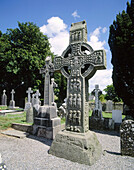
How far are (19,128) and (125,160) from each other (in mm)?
5112

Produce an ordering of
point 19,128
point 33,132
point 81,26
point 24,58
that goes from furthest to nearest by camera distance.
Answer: point 24,58
point 19,128
point 33,132
point 81,26

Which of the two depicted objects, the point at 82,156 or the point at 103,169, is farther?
the point at 82,156

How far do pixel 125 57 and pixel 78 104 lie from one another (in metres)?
5.87

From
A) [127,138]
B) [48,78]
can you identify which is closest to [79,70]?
[127,138]

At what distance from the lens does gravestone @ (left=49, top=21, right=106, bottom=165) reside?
10.3ft

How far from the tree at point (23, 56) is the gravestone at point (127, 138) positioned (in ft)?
54.0

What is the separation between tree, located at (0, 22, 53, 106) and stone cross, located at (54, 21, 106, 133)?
1505 cm

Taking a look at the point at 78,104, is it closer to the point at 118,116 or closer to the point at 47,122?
the point at 47,122

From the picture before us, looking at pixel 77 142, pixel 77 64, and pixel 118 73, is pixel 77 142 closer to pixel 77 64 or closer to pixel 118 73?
pixel 77 64

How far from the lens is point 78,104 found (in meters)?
3.50

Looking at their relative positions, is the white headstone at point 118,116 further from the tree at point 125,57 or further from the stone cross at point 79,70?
the stone cross at point 79,70

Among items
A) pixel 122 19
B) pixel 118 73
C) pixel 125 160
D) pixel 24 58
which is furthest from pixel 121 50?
pixel 24 58

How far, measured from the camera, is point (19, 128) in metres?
6.18

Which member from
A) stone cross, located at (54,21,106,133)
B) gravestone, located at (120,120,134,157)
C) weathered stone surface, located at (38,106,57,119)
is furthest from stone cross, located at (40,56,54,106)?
gravestone, located at (120,120,134,157)
